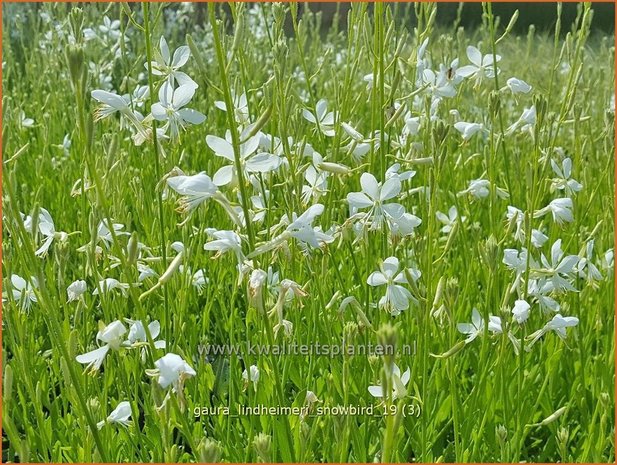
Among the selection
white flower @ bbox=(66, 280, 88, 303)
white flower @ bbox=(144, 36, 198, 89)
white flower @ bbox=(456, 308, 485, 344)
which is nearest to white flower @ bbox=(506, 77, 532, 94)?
white flower @ bbox=(456, 308, 485, 344)

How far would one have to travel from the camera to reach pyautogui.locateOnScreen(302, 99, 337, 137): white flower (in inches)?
71.9

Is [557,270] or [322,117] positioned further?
[322,117]

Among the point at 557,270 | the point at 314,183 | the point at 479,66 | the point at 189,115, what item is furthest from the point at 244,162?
the point at 479,66

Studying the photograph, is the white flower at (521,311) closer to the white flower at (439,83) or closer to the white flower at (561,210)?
the white flower at (561,210)

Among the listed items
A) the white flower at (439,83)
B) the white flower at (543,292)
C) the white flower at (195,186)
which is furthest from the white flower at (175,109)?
the white flower at (543,292)

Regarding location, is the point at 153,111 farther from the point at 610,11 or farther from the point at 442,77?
the point at 610,11

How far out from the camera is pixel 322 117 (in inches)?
81.4

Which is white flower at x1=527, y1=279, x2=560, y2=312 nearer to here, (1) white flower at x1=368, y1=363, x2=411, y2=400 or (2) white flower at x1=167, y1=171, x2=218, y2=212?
(1) white flower at x1=368, y1=363, x2=411, y2=400

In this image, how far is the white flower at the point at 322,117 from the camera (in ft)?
5.99

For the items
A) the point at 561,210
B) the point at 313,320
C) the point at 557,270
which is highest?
the point at 561,210

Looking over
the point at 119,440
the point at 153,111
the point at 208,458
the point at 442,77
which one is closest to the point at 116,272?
the point at 119,440

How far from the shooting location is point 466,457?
160 cm

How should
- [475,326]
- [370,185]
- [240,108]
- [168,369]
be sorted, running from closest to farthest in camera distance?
[168,369]
[370,185]
[240,108]
[475,326]

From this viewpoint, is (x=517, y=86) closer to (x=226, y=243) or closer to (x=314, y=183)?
(x=314, y=183)
